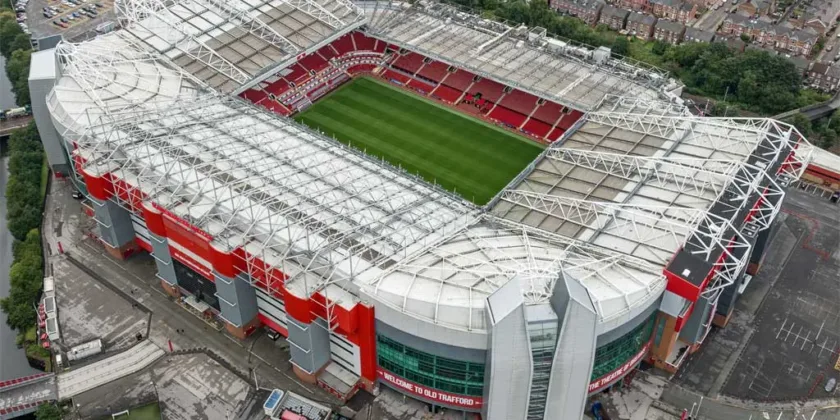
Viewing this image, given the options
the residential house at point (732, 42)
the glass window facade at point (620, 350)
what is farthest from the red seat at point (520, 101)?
the glass window facade at point (620, 350)

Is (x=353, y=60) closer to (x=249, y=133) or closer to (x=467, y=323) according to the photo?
(x=249, y=133)

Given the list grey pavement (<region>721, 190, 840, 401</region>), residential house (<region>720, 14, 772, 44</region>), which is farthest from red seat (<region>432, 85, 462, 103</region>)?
residential house (<region>720, 14, 772, 44</region>)

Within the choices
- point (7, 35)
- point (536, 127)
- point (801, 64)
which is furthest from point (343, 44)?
point (801, 64)

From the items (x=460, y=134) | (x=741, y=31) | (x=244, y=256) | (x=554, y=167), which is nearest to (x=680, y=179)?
(x=554, y=167)

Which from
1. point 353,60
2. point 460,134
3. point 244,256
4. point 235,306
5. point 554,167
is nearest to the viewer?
point 244,256

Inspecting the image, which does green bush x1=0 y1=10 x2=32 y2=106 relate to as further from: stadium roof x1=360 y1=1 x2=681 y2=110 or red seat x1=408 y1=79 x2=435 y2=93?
red seat x1=408 y1=79 x2=435 y2=93

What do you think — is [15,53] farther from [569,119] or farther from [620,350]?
[620,350]
